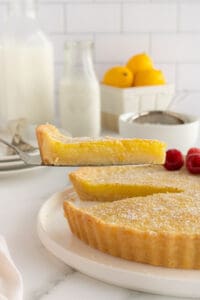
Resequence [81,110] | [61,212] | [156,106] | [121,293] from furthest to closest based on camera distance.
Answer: [156,106] → [81,110] → [61,212] → [121,293]

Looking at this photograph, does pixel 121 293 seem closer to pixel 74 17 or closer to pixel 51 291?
pixel 51 291

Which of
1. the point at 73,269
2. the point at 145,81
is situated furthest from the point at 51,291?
the point at 145,81

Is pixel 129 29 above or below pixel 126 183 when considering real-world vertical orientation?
above

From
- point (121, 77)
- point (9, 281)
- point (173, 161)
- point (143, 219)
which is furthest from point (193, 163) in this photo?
point (121, 77)

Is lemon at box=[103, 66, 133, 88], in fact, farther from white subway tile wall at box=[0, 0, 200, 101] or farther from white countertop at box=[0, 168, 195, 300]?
white countertop at box=[0, 168, 195, 300]

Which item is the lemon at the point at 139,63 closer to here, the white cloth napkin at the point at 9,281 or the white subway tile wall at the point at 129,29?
the white subway tile wall at the point at 129,29

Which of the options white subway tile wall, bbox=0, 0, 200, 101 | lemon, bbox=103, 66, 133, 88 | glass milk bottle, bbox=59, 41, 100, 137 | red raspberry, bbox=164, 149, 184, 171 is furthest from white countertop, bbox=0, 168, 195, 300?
white subway tile wall, bbox=0, 0, 200, 101

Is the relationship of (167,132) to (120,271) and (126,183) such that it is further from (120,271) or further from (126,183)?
(120,271)
